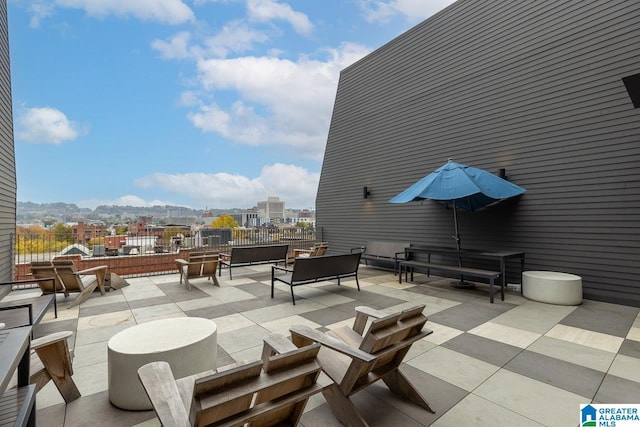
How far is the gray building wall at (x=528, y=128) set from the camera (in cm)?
531

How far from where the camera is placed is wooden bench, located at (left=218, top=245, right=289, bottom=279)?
291 inches

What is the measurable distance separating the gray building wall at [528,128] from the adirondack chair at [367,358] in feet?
17.6

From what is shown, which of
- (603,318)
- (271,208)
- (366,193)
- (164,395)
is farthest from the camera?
(271,208)

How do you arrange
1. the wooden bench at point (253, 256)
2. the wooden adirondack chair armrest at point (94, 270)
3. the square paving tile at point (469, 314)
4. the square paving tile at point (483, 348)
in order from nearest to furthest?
the square paving tile at point (483, 348) → the square paving tile at point (469, 314) → the wooden adirondack chair armrest at point (94, 270) → the wooden bench at point (253, 256)

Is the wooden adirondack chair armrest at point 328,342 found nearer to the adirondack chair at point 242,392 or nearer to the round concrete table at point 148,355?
the adirondack chair at point 242,392

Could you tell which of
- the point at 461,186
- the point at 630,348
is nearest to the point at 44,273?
the point at 461,186

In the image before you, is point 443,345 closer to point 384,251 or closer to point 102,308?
point 384,251

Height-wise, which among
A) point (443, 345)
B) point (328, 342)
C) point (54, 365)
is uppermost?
point (328, 342)

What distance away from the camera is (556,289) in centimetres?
516

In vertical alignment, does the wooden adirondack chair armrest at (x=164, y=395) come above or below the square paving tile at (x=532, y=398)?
above

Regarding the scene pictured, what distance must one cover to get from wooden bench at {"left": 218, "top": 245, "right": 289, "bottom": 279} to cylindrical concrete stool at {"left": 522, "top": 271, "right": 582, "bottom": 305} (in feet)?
18.4

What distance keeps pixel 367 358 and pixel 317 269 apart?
153 inches

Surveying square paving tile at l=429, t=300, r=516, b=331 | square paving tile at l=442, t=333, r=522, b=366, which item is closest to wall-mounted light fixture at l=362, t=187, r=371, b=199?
square paving tile at l=429, t=300, r=516, b=331

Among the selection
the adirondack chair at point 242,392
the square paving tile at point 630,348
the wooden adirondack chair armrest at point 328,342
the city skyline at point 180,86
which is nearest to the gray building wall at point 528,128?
the city skyline at point 180,86
